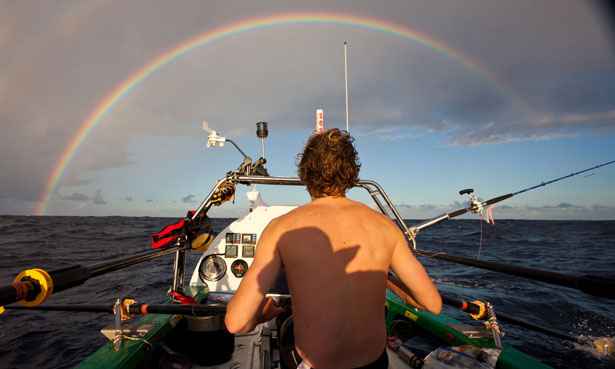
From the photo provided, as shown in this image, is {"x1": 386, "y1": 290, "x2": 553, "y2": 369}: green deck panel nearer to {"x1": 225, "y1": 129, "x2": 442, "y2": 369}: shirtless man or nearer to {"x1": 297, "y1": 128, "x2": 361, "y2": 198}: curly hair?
{"x1": 225, "y1": 129, "x2": 442, "y2": 369}: shirtless man

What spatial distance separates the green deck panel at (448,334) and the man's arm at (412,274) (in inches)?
65.1

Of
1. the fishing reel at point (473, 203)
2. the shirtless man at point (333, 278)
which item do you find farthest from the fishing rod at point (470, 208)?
the shirtless man at point (333, 278)

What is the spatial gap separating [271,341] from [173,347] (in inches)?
47.9

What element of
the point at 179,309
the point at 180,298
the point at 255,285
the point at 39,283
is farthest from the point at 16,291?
the point at 180,298

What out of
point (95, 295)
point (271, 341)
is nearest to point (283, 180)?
point (271, 341)

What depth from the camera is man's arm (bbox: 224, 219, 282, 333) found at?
1625 millimetres

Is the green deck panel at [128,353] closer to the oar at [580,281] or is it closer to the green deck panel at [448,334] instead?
the green deck panel at [448,334]

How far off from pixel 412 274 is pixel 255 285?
0.87 m

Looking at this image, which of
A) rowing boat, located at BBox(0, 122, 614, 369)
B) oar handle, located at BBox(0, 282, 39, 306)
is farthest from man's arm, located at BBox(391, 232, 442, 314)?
oar handle, located at BBox(0, 282, 39, 306)

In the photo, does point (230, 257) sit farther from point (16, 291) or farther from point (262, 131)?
point (16, 291)

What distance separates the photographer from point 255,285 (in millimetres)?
1620

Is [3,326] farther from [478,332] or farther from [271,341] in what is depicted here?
[478,332]

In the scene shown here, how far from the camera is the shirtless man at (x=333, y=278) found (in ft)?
5.32

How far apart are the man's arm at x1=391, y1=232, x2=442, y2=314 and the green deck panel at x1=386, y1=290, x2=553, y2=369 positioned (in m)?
1.65
